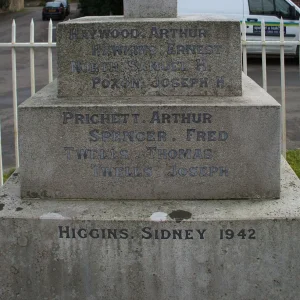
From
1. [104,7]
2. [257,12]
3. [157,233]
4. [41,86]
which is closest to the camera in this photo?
[157,233]

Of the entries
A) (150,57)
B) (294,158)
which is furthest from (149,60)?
(294,158)

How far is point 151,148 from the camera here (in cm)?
334

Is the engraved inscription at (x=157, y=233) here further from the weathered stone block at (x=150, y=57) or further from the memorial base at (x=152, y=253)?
the weathered stone block at (x=150, y=57)

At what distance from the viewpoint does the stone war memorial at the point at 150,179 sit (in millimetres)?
3225

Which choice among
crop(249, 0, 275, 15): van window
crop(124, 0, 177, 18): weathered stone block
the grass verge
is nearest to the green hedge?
crop(249, 0, 275, 15): van window

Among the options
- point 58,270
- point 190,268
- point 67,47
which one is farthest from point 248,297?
point 67,47

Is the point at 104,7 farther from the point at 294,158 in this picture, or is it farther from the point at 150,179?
the point at 150,179

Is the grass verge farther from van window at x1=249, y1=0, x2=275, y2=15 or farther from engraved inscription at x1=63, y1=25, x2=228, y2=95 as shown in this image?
van window at x1=249, y1=0, x2=275, y2=15

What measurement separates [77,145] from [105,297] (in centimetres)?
89

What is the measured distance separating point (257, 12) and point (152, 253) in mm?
12764

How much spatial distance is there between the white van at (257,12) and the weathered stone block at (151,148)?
1126 cm

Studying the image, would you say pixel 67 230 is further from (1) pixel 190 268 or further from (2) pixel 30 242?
(1) pixel 190 268

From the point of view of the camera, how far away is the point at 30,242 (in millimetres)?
3268

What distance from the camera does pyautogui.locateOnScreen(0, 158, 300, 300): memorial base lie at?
3.20m
